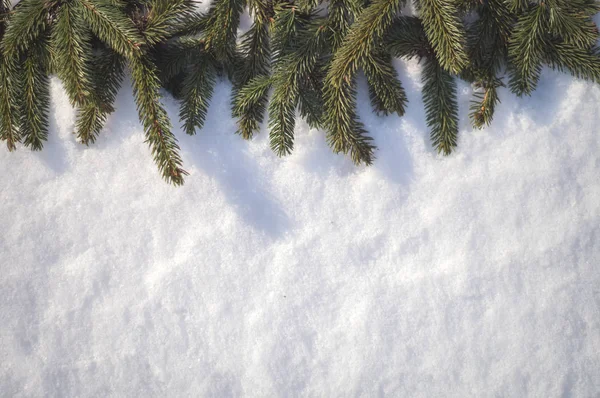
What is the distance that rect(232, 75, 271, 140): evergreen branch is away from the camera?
180 centimetres

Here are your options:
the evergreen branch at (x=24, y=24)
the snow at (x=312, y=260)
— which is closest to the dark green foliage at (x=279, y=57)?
the evergreen branch at (x=24, y=24)

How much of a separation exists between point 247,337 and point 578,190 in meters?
1.54

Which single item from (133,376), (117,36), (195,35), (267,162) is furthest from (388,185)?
(133,376)

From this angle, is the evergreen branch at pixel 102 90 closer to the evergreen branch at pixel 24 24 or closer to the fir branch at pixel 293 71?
the evergreen branch at pixel 24 24

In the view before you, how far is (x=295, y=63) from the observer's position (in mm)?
1734

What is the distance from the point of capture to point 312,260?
2006mm

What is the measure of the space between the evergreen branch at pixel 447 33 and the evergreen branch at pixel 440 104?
0.85 feet

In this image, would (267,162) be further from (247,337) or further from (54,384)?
(54,384)

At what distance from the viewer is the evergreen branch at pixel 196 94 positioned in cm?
184

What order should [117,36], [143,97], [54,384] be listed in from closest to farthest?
1. [117,36]
2. [143,97]
3. [54,384]

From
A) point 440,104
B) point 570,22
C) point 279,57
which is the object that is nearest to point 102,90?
point 279,57

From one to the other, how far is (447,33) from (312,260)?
3.35 ft

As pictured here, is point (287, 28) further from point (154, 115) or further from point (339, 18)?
point (154, 115)

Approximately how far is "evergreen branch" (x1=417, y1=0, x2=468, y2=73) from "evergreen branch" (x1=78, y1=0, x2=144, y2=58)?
39.2 inches
